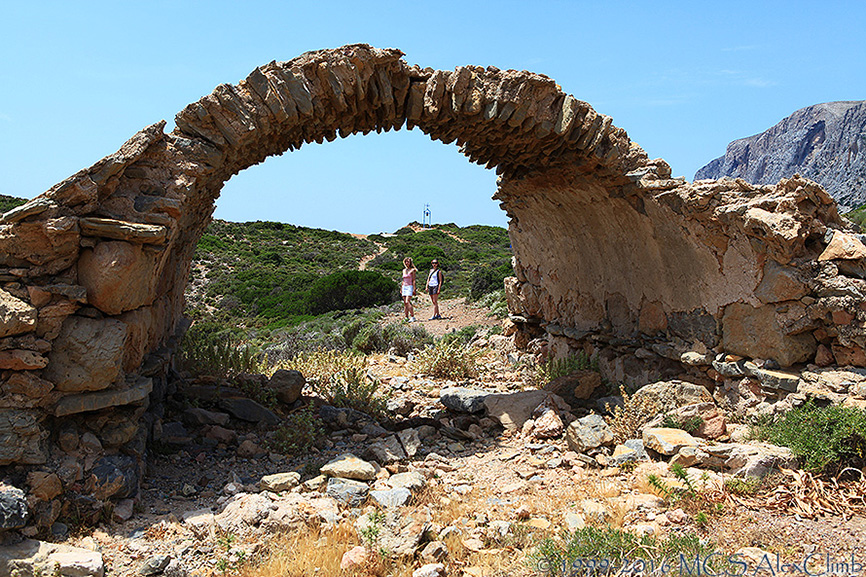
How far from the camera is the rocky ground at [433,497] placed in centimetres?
338

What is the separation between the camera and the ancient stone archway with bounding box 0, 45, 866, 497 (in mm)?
3914

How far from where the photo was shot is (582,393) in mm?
6777

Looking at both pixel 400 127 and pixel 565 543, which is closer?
pixel 565 543

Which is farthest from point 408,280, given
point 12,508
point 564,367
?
point 12,508

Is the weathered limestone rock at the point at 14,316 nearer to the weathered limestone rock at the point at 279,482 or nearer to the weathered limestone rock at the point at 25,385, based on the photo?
the weathered limestone rock at the point at 25,385

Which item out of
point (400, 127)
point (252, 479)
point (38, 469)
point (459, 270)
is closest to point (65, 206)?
point (38, 469)

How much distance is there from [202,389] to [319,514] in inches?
104

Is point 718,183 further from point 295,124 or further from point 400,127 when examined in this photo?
point 295,124


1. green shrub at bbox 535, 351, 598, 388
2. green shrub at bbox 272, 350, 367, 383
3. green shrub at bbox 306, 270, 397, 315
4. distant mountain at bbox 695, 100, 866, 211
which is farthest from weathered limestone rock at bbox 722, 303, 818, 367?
distant mountain at bbox 695, 100, 866, 211

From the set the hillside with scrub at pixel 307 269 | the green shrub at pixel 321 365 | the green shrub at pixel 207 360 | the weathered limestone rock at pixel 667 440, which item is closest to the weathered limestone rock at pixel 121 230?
the green shrub at pixel 207 360

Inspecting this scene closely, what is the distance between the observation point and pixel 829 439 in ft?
13.4

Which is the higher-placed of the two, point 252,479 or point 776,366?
point 776,366

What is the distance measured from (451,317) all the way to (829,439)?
10695 millimetres

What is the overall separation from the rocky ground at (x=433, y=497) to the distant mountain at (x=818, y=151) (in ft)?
81.4
